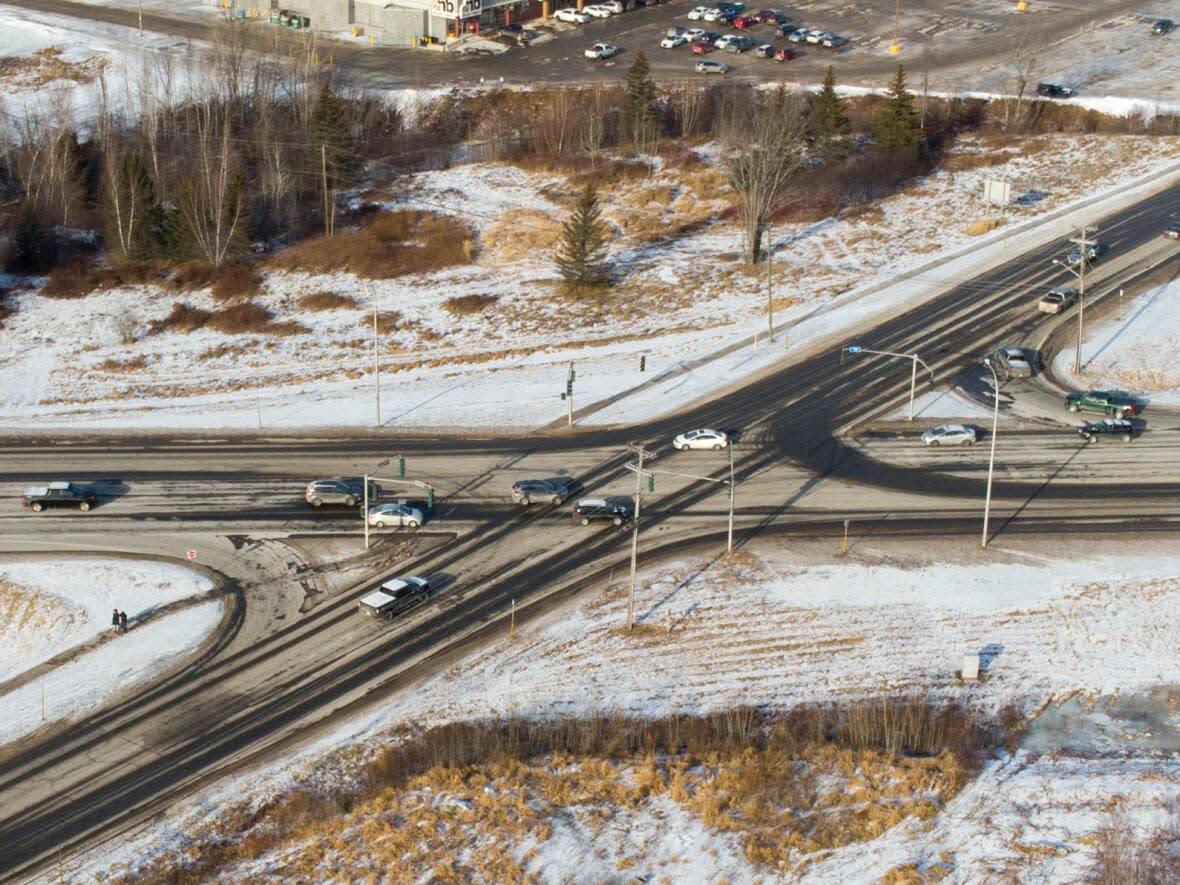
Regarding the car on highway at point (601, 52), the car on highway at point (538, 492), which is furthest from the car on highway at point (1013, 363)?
the car on highway at point (601, 52)

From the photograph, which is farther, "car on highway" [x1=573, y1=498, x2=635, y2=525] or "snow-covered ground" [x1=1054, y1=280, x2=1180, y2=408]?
"snow-covered ground" [x1=1054, y1=280, x2=1180, y2=408]

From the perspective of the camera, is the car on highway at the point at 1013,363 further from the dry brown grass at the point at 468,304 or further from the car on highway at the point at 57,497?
the car on highway at the point at 57,497

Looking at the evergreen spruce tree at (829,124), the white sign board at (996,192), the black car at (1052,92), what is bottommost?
the white sign board at (996,192)

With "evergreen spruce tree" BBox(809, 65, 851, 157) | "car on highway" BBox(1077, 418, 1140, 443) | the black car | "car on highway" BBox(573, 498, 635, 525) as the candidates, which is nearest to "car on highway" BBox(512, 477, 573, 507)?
"car on highway" BBox(573, 498, 635, 525)

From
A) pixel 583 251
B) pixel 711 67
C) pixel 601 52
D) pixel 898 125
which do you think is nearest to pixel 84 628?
pixel 583 251

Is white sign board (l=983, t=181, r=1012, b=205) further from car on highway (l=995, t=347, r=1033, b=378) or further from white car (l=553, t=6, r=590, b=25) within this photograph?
white car (l=553, t=6, r=590, b=25)
